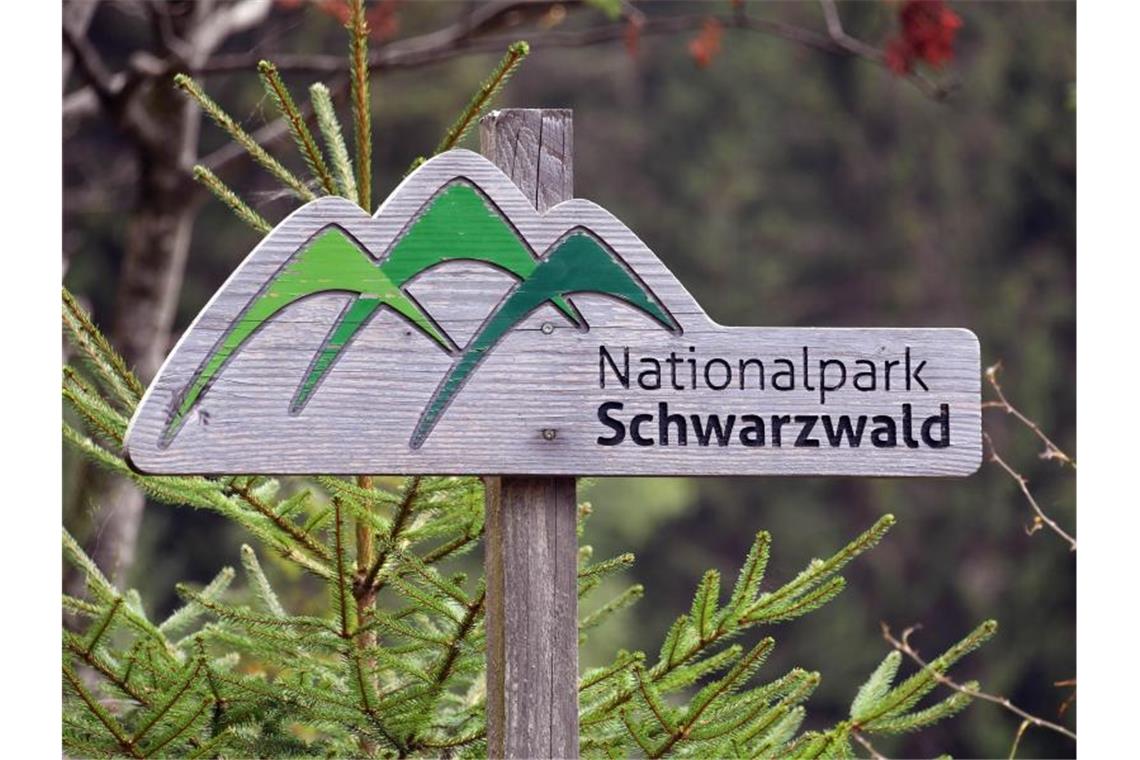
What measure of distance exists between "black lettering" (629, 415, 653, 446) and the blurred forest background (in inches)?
455

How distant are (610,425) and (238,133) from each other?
58cm

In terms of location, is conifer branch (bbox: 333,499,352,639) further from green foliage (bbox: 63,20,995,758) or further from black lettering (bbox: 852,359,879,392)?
black lettering (bbox: 852,359,879,392)

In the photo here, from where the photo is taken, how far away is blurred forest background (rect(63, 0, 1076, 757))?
46.6ft

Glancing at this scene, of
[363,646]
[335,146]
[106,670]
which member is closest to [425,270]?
[335,146]

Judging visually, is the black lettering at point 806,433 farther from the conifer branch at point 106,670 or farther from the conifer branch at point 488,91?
the conifer branch at point 106,670

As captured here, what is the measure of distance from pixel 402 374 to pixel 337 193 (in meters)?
0.40

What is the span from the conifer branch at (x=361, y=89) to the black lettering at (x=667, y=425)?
42 centimetres

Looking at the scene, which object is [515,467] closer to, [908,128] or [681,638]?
[681,638]

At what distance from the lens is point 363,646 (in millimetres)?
2008

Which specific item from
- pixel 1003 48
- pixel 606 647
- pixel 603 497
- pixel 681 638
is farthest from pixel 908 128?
pixel 681 638

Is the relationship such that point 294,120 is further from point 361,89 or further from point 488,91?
point 488,91

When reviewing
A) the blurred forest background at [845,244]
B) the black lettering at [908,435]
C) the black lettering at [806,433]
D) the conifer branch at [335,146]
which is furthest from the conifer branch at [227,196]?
the blurred forest background at [845,244]

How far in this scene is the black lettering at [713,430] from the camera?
5.53 ft

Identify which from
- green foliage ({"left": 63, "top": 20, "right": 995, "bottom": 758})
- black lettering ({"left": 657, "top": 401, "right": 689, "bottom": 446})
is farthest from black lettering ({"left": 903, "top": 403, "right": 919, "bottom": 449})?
black lettering ({"left": 657, "top": 401, "right": 689, "bottom": 446})
